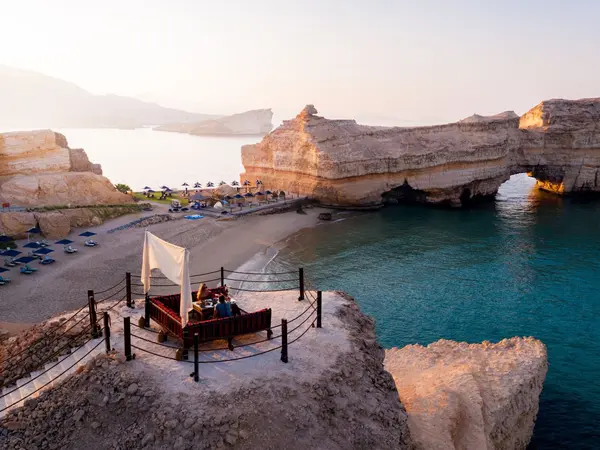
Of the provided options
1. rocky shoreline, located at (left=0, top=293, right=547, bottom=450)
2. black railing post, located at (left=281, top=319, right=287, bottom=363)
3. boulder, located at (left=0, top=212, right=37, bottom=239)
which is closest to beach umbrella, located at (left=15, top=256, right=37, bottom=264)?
boulder, located at (left=0, top=212, right=37, bottom=239)

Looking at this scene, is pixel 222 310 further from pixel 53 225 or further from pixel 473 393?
pixel 53 225

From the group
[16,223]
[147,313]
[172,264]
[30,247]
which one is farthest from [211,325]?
[16,223]

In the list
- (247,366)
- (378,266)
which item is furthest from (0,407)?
(378,266)

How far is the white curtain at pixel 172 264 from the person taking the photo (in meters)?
13.0

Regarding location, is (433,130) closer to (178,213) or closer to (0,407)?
(178,213)

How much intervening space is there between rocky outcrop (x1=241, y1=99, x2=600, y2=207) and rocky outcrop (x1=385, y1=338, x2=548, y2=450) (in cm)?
Result: 3809

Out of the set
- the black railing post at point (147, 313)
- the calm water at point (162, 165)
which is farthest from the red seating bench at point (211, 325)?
the calm water at point (162, 165)

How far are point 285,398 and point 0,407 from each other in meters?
7.40

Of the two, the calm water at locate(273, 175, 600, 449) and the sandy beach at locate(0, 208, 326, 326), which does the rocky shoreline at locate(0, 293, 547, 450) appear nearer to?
the calm water at locate(273, 175, 600, 449)

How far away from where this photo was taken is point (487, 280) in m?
35.2

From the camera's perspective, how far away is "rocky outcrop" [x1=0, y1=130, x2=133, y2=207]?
4659cm

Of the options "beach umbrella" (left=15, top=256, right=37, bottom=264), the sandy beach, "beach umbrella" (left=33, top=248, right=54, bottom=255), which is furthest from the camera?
"beach umbrella" (left=33, top=248, right=54, bottom=255)

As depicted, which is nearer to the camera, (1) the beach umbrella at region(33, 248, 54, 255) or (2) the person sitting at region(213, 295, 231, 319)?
(2) the person sitting at region(213, 295, 231, 319)

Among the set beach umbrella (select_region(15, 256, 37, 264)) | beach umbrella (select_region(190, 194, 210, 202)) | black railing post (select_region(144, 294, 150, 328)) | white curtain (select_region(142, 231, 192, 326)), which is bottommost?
beach umbrella (select_region(15, 256, 37, 264))
